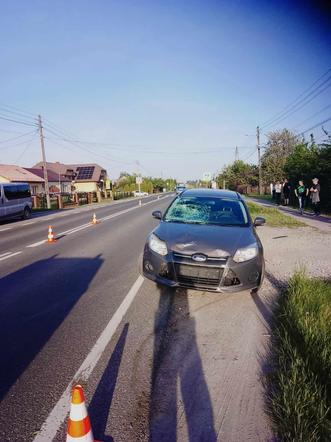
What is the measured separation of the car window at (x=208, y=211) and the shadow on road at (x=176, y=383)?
183cm

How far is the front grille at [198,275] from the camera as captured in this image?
402 cm

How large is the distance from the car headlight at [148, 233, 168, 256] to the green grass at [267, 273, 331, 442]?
172cm

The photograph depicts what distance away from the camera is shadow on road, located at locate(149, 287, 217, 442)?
7.14 feet

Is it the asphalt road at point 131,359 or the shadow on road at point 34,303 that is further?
the shadow on road at point 34,303

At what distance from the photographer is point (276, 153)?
4694 cm

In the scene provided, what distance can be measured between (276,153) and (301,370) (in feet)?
159

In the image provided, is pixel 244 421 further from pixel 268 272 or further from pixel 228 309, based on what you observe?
pixel 268 272

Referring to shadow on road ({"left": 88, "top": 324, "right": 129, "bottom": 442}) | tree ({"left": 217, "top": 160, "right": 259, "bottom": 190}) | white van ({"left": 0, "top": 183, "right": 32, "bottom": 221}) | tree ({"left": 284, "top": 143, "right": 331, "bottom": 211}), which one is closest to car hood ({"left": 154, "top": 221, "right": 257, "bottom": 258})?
shadow on road ({"left": 88, "top": 324, "right": 129, "bottom": 442})

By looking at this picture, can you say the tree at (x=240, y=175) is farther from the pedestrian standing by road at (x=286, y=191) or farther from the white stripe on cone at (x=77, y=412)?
the white stripe on cone at (x=77, y=412)

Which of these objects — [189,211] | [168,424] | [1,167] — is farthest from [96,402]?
[1,167]

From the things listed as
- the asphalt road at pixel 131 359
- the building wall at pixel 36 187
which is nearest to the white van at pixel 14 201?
the asphalt road at pixel 131 359

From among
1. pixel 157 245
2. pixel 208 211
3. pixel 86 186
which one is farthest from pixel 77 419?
pixel 86 186

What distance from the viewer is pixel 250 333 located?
362 cm

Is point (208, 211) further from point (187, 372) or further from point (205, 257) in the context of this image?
point (187, 372)
